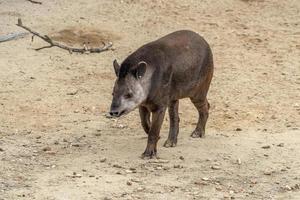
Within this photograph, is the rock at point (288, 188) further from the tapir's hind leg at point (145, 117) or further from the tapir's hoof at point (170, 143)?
the tapir's hind leg at point (145, 117)

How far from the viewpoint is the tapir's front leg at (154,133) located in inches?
330

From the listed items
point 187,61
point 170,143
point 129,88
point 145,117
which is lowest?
point 170,143

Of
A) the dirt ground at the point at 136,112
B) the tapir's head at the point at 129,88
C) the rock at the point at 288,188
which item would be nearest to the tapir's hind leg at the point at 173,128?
the dirt ground at the point at 136,112

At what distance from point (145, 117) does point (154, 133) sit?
41cm

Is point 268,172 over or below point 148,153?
over

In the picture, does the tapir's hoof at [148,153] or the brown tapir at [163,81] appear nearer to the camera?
the brown tapir at [163,81]

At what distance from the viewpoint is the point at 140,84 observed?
8195 mm

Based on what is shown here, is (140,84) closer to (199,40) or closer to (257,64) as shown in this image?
(199,40)

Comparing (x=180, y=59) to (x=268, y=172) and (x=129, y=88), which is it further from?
(x=268, y=172)

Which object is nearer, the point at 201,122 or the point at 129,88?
the point at 129,88

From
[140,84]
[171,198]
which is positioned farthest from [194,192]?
[140,84]

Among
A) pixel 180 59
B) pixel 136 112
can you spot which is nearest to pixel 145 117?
pixel 180 59

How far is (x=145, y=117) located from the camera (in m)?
8.78

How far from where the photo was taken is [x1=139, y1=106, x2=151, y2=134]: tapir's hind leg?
8.73 meters
